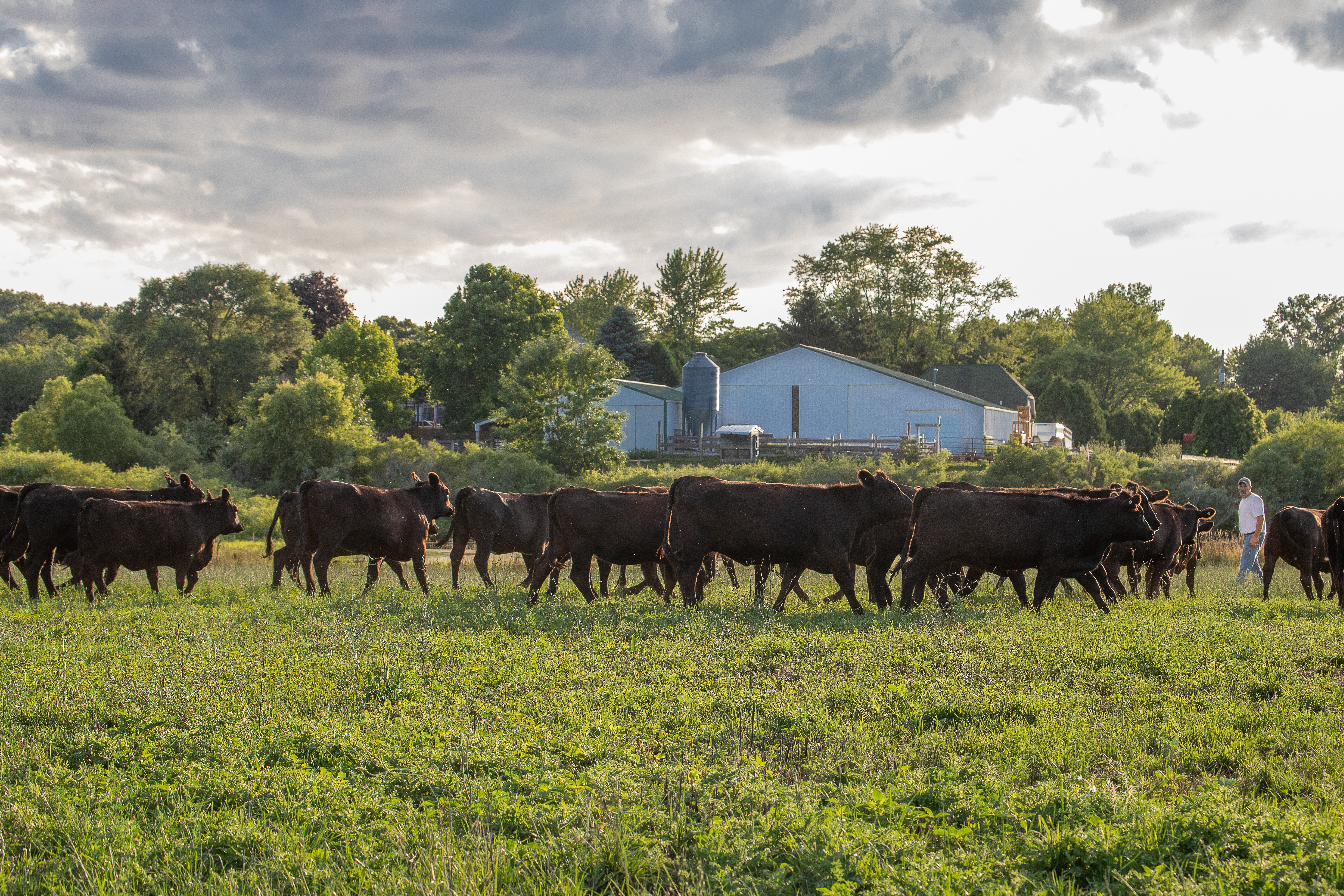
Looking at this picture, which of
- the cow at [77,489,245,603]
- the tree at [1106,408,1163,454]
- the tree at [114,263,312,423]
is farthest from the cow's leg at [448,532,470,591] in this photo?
the tree at [1106,408,1163,454]

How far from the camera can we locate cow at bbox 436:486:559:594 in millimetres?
16375

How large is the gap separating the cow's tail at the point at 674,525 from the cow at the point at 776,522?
0.04ft

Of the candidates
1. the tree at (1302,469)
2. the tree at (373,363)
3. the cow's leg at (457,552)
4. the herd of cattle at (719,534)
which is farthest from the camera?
the tree at (373,363)

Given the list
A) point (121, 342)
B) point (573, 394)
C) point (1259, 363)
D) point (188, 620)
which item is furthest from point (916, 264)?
point (188, 620)

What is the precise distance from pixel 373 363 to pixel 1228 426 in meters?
57.7

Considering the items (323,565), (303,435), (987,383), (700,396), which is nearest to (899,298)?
(987,383)

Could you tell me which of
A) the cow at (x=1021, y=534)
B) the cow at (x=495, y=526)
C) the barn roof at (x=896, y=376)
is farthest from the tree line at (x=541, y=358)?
the cow at (x=1021, y=534)

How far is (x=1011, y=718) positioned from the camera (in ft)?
21.5

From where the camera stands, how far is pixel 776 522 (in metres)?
12.5

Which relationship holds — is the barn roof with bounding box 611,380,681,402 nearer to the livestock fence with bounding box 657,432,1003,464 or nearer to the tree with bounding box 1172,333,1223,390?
the livestock fence with bounding box 657,432,1003,464

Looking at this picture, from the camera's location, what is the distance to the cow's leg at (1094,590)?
39.0 ft

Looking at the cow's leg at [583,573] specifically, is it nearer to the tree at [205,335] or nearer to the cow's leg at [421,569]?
the cow's leg at [421,569]

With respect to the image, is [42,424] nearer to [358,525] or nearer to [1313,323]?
[358,525]

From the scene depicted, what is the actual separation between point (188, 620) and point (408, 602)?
290cm
